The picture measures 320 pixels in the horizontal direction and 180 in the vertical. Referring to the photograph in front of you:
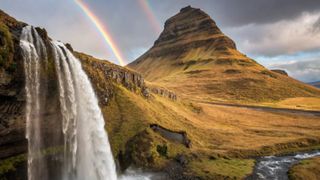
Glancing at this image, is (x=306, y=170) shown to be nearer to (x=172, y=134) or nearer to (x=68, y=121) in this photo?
(x=172, y=134)

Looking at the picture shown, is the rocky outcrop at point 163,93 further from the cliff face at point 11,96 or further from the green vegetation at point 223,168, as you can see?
the cliff face at point 11,96

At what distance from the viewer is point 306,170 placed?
4772 centimetres

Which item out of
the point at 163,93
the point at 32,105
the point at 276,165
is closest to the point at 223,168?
the point at 276,165

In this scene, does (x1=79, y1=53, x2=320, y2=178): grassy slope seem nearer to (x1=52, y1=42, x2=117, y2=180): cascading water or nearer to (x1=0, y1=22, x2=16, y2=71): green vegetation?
(x1=52, y1=42, x2=117, y2=180): cascading water

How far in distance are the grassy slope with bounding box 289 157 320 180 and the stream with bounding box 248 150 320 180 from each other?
114cm

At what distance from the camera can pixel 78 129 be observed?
1745 inches

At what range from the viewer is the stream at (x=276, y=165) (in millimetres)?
46259

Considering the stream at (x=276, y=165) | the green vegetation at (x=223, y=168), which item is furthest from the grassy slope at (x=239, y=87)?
the green vegetation at (x=223, y=168)

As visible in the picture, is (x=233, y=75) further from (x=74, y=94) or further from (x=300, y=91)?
(x=74, y=94)

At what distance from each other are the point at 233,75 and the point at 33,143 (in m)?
164

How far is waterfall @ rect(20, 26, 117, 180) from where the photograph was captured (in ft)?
128

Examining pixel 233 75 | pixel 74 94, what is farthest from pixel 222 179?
pixel 233 75

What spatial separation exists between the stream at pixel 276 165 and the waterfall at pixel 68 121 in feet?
72.4

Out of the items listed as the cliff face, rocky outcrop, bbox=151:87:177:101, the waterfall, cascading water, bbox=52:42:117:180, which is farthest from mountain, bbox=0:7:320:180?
cascading water, bbox=52:42:117:180
